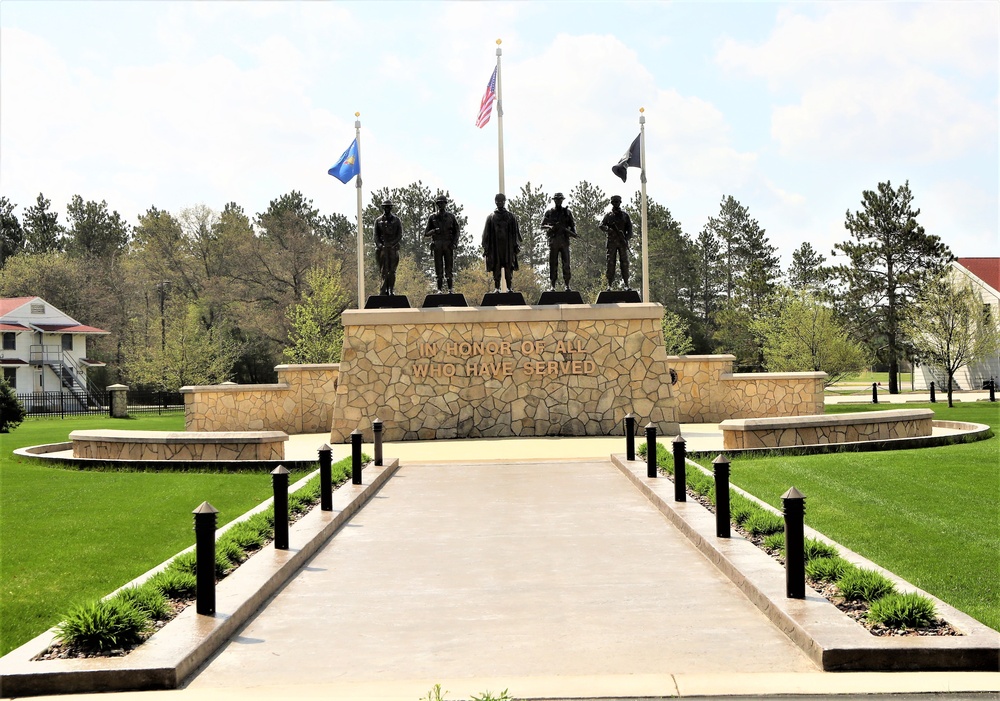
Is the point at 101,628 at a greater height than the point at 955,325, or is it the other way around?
the point at 955,325

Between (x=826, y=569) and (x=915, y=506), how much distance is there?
411 cm

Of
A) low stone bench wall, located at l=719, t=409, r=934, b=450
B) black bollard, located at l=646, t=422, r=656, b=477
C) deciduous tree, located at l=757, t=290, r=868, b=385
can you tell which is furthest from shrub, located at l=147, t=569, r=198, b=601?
deciduous tree, located at l=757, t=290, r=868, b=385

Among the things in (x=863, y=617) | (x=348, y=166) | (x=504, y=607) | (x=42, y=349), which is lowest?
(x=504, y=607)

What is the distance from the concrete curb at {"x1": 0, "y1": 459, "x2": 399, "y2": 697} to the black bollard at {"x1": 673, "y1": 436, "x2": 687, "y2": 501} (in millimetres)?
5044

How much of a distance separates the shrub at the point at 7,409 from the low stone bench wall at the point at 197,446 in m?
11.2

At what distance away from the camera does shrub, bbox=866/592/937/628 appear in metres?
6.33

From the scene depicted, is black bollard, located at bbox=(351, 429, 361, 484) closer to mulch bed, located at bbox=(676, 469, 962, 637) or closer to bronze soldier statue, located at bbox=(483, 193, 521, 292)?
mulch bed, located at bbox=(676, 469, 962, 637)

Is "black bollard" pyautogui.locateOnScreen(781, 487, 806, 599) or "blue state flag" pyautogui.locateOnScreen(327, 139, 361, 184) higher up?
"blue state flag" pyautogui.locateOnScreen(327, 139, 361, 184)

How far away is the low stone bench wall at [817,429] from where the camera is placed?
56.3ft

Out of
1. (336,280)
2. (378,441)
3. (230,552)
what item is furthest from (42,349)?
(230,552)

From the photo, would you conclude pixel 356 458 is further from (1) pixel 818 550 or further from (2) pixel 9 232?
(2) pixel 9 232

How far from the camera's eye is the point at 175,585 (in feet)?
25.0

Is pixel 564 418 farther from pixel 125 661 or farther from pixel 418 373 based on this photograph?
pixel 125 661

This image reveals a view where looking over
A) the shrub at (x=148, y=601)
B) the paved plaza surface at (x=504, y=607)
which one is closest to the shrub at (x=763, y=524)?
the paved plaza surface at (x=504, y=607)
